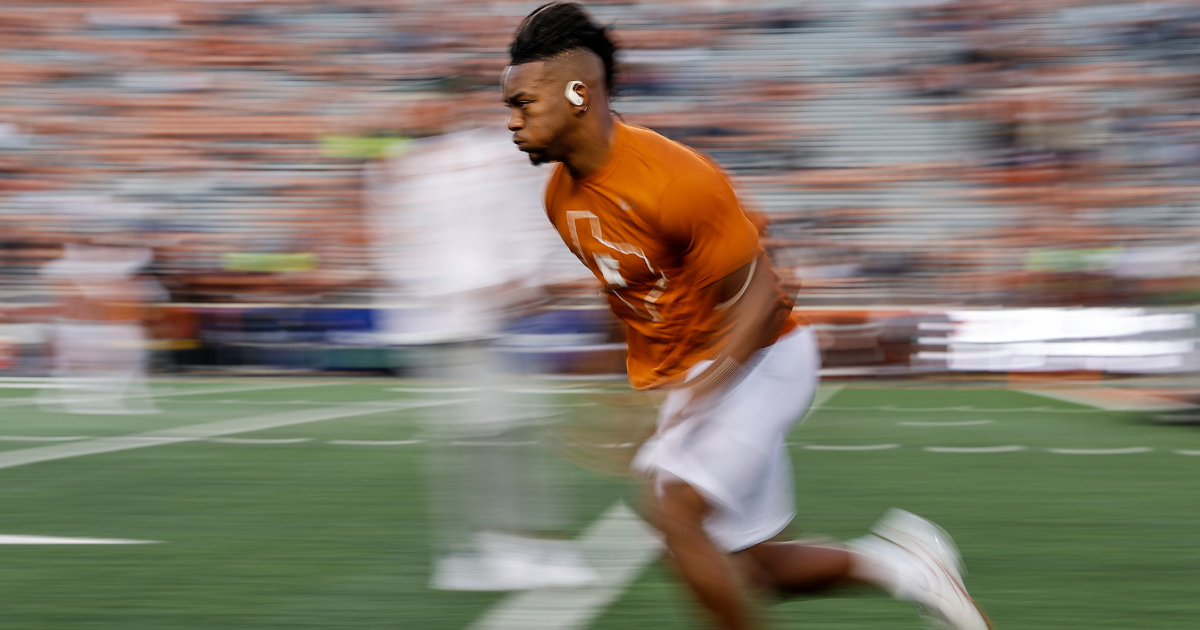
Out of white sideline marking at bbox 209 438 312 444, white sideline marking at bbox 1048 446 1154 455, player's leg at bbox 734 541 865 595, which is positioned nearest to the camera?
player's leg at bbox 734 541 865 595

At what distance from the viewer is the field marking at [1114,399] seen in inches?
396

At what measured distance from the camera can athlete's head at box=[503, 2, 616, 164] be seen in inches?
114

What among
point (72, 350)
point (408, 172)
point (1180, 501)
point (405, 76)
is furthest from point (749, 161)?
point (408, 172)

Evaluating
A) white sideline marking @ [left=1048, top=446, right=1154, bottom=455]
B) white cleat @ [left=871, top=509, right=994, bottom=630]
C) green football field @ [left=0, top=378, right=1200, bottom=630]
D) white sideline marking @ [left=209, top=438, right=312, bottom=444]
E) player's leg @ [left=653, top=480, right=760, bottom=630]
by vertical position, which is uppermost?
player's leg @ [left=653, top=480, right=760, bottom=630]

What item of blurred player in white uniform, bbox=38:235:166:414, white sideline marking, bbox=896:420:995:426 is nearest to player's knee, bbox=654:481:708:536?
white sideline marking, bbox=896:420:995:426

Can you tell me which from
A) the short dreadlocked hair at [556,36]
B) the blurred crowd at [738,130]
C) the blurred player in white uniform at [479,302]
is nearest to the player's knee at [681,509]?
the short dreadlocked hair at [556,36]

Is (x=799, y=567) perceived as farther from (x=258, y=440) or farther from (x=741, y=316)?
(x=258, y=440)

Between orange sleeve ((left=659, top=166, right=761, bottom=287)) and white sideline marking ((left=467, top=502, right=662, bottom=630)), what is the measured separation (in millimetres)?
755

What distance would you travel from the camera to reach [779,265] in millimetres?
3121

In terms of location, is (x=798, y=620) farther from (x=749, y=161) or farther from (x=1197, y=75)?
(x=1197, y=75)

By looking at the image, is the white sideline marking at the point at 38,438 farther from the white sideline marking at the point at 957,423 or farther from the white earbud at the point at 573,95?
the white earbud at the point at 573,95

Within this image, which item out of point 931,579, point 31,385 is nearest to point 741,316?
point 931,579

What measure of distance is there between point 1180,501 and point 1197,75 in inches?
464

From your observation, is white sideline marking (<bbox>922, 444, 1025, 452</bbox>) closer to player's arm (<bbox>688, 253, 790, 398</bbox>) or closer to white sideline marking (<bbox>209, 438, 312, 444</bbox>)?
white sideline marking (<bbox>209, 438, 312, 444</bbox>)
